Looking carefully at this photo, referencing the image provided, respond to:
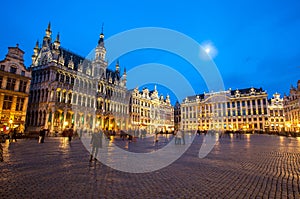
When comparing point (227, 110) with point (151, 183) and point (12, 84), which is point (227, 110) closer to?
point (12, 84)

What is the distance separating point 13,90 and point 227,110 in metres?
89.6

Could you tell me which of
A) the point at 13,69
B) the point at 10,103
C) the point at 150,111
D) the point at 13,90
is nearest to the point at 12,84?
the point at 13,90

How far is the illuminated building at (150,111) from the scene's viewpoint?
73938 millimetres

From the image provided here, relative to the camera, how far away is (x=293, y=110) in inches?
2795

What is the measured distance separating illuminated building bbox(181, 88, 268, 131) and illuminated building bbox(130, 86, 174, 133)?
577 inches

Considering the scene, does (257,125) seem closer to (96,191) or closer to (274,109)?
(274,109)

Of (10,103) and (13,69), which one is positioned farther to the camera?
(13,69)

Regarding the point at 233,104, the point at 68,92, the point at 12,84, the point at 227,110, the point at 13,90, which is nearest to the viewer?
the point at 13,90

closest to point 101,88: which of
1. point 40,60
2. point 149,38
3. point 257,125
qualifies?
point 40,60

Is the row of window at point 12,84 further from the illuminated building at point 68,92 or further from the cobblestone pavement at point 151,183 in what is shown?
the cobblestone pavement at point 151,183

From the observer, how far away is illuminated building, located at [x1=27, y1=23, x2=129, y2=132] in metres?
43.4

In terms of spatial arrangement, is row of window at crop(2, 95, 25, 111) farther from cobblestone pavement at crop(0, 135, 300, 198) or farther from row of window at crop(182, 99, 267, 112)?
row of window at crop(182, 99, 267, 112)

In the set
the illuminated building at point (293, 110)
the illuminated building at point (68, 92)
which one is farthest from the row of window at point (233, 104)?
the illuminated building at point (68, 92)

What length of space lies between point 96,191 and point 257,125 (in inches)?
3799
